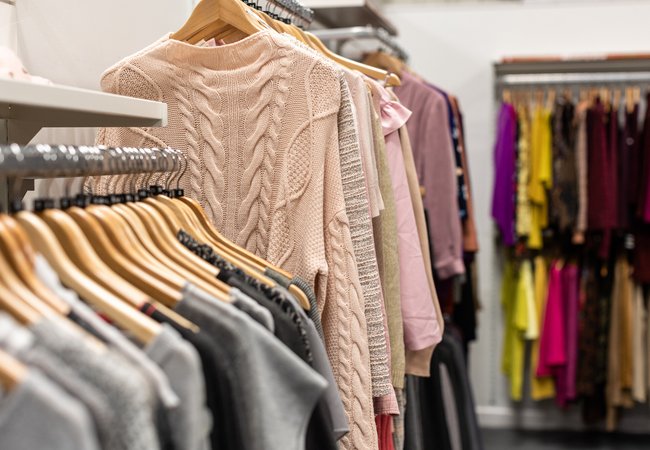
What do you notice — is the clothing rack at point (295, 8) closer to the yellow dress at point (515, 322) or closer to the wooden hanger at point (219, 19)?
the wooden hanger at point (219, 19)

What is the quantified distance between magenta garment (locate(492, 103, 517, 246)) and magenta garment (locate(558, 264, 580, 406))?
35 centimetres

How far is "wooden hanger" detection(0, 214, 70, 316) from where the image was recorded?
76cm

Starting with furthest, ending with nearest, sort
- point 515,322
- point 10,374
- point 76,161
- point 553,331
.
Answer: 1. point 515,322
2. point 553,331
3. point 76,161
4. point 10,374

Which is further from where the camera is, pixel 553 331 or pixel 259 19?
pixel 553 331

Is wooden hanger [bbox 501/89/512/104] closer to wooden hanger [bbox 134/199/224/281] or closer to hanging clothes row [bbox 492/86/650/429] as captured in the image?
hanging clothes row [bbox 492/86/650/429]

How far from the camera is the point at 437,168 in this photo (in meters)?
2.85

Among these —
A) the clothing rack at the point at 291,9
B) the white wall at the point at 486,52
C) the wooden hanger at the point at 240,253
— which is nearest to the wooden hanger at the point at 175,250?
the wooden hanger at the point at 240,253

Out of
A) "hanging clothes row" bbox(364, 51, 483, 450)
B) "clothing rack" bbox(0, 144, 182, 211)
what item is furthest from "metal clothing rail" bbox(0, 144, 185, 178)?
"hanging clothes row" bbox(364, 51, 483, 450)

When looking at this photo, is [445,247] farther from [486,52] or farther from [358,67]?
[486,52]

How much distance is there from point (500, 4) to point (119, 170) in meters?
3.71

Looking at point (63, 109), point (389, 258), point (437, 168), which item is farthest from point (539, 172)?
point (63, 109)

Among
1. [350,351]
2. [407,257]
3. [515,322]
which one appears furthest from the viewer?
[515,322]

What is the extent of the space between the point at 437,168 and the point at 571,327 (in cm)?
163

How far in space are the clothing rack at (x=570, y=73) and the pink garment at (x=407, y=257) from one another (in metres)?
2.40
